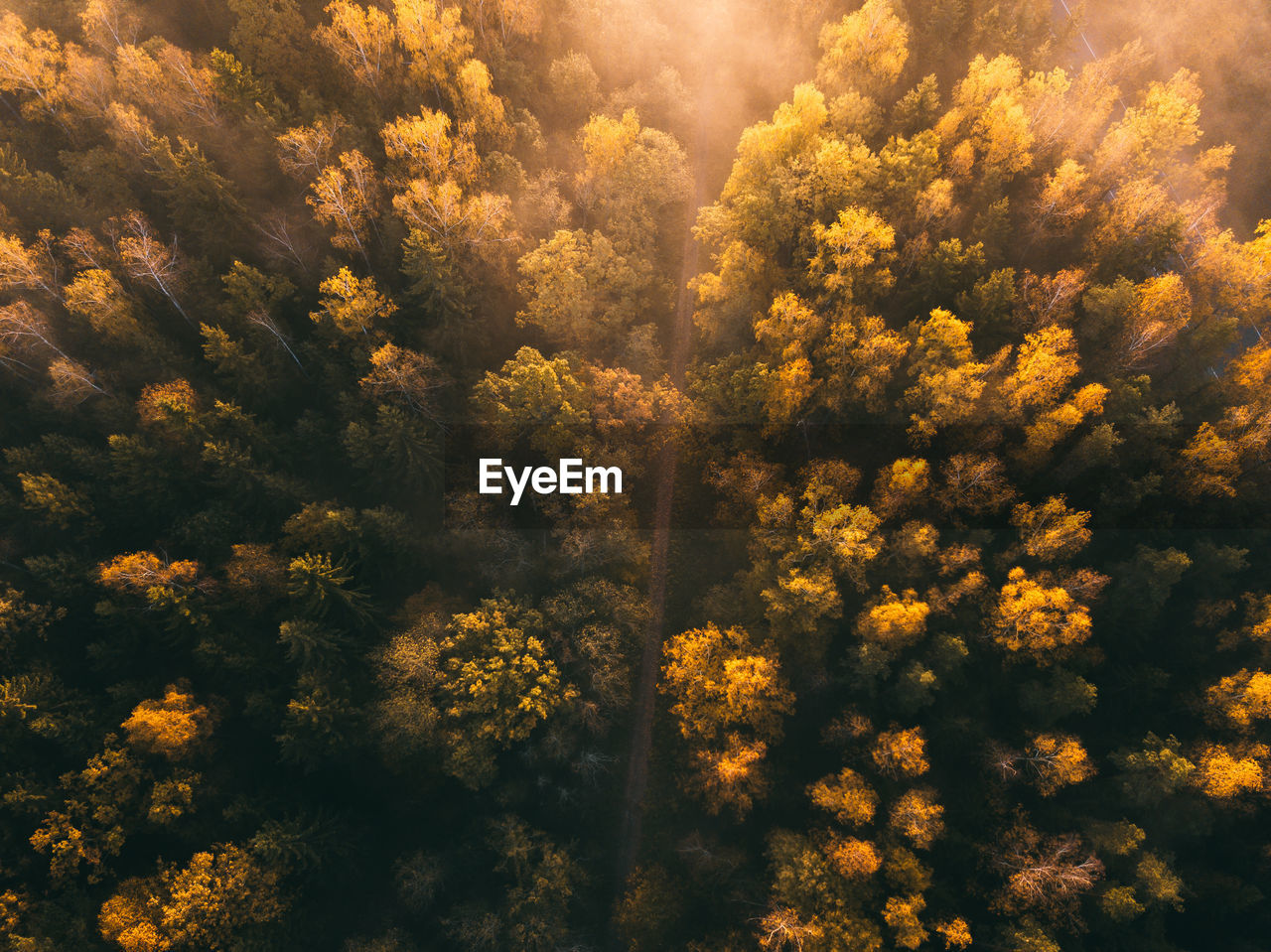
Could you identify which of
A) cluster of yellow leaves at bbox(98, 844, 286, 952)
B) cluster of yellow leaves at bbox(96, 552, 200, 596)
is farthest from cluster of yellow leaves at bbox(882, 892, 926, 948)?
cluster of yellow leaves at bbox(96, 552, 200, 596)

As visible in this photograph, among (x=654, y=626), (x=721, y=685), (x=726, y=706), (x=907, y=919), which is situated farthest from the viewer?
(x=654, y=626)

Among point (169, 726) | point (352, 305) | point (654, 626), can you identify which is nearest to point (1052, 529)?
point (654, 626)

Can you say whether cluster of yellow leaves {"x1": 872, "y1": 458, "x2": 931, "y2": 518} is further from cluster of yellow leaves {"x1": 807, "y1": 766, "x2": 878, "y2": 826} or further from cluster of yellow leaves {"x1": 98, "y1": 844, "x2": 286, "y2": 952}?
cluster of yellow leaves {"x1": 98, "y1": 844, "x2": 286, "y2": 952}

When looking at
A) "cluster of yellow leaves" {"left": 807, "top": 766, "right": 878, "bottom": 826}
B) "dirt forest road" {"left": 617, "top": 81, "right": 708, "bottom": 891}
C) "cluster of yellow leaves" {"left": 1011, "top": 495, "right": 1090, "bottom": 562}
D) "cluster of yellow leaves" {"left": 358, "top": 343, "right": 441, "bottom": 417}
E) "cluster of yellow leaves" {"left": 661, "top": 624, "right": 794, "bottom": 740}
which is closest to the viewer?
"cluster of yellow leaves" {"left": 1011, "top": 495, "right": 1090, "bottom": 562}

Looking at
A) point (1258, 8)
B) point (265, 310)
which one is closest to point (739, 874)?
point (265, 310)

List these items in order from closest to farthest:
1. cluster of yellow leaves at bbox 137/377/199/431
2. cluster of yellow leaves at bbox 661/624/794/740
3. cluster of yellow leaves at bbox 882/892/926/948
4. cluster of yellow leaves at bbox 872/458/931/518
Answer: cluster of yellow leaves at bbox 882/892/926/948 → cluster of yellow leaves at bbox 872/458/931/518 → cluster of yellow leaves at bbox 661/624/794/740 → cluster of yellow leaves at bbox 137/377/199/431

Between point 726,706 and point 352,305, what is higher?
point 352,305

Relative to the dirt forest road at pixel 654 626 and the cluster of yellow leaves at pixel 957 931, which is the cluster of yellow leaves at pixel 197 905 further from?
the cluster of yellow leaves at pixel 957 931

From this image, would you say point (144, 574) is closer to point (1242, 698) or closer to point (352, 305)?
point (352, 305)

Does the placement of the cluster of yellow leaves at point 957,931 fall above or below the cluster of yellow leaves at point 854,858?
below

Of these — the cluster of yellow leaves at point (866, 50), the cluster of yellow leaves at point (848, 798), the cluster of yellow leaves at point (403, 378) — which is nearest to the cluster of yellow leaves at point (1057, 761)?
the cluster of yellow leaves at point (848, 798)

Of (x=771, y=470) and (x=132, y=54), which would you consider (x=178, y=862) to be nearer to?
(x=771, y=470)
